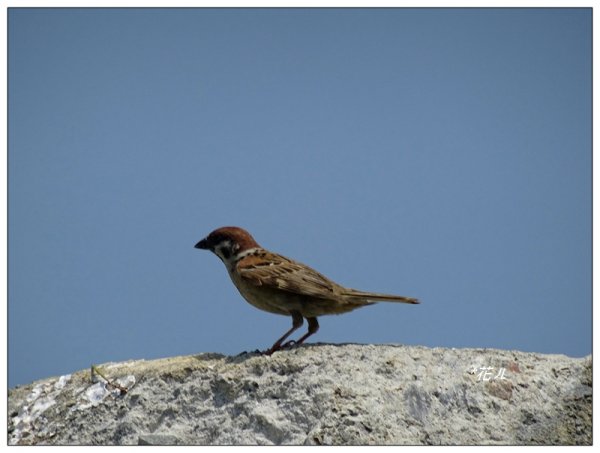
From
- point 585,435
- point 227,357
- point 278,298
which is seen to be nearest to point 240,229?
point 278,298

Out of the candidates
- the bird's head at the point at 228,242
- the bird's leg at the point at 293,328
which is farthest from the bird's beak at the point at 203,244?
the bird's leg at the point at 293,328

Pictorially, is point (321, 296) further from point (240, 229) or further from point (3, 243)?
point (3, 243)

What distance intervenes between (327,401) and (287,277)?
193 centimetres

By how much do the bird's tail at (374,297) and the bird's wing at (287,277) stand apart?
0.64ft

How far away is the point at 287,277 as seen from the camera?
34.6ft

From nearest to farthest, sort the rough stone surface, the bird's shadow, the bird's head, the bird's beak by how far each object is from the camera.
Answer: the rough stone surface → the bird's shadow → the bird's head → the bird's beak

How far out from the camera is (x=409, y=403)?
901 cm

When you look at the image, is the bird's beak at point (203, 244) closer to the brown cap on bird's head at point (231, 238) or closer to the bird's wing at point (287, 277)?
the brown cap on bird's head at point (231, 238)

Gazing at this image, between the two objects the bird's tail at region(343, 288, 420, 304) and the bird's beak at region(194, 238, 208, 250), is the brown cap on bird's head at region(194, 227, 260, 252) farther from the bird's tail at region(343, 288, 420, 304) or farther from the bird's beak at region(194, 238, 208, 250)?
the bird's tail at region(343, 288, 420, 304)

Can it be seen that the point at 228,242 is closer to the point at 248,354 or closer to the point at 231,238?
the point at 231,238

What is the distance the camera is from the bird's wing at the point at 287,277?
34.3 feet

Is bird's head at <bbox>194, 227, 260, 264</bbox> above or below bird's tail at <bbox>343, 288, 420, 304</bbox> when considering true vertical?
above

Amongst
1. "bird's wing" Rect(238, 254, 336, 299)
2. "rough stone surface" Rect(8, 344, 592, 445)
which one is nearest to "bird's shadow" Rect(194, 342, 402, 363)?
"rough stone surface" Rect(8, 344, 592, 445)

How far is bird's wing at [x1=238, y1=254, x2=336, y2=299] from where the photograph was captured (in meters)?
10.5
